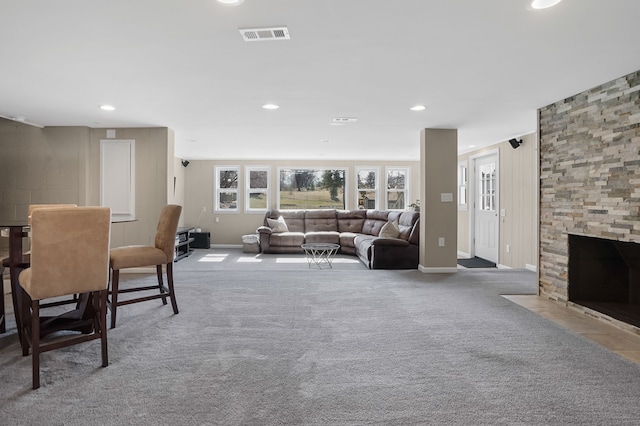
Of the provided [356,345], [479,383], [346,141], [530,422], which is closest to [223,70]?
[356,345]

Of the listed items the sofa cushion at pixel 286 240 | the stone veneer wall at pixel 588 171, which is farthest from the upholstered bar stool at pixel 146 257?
the sofa cushion at pixel 286 240

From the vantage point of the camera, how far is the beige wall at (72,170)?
5.41 m

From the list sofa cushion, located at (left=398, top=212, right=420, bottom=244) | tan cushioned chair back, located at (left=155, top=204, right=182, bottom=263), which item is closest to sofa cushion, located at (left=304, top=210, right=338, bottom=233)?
sofa cushion, located at (left=398, top=212, right=420, bottom=244)

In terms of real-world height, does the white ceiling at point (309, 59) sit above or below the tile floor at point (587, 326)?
above

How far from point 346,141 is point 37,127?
4.75 meters

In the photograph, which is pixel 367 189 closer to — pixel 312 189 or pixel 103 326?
pixel 312 189

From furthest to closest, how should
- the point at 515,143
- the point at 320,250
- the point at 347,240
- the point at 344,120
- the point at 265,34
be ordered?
the point at 347,240
the point at 320,250
the point at 515,143
the point at 344,120
the point at 265,34

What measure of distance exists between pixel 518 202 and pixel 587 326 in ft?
10.6

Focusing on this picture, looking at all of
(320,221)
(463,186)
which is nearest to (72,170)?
(320,221)

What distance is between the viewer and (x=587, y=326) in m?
3.28

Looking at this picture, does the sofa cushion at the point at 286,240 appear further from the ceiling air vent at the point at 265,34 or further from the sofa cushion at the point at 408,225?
the ceiling air vent at the point at 265,34

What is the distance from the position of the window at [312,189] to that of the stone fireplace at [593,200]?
17.9ft

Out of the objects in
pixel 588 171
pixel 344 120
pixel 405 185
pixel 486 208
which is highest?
pixel 344 120

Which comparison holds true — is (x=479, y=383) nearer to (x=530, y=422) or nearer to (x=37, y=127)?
(x=530, y=422)
